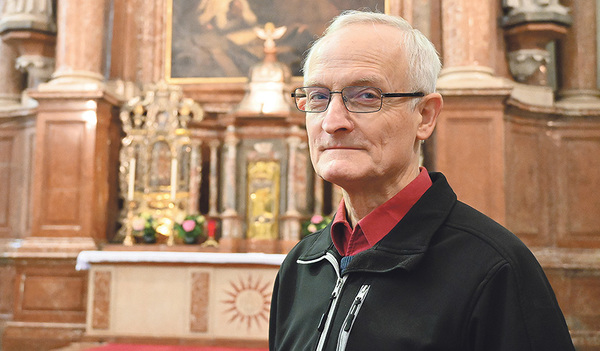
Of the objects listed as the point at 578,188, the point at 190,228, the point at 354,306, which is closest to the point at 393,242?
the point at 354,306

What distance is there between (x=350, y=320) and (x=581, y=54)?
731 cm

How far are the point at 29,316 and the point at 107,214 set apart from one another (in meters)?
1.38

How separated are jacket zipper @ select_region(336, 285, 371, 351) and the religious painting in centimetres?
672

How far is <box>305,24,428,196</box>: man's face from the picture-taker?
4.46 ft

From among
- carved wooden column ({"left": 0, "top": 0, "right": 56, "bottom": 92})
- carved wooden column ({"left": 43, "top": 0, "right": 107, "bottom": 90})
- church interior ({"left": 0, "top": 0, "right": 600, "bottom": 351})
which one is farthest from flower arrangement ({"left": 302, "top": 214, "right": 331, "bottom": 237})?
carved wooden column ({"left": 0, "top": 0, "right": 56, "bottom": 92})

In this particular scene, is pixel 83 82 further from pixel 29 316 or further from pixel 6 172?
pixel 29 316

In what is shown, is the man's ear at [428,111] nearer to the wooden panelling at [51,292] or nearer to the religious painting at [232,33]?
the wooden panelling at [51,292]

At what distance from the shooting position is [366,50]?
1.36 meters

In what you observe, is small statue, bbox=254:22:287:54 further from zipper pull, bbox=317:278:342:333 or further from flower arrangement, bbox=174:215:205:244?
zipper pull, bbox=317:278:342:333

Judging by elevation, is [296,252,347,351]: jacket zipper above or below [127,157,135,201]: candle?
below

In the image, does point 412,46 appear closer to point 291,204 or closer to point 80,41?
point 291,204

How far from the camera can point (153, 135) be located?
23.5 feet

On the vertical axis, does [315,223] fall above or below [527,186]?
below

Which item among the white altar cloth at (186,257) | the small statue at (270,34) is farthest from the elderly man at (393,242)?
the small statue at (270,34)
